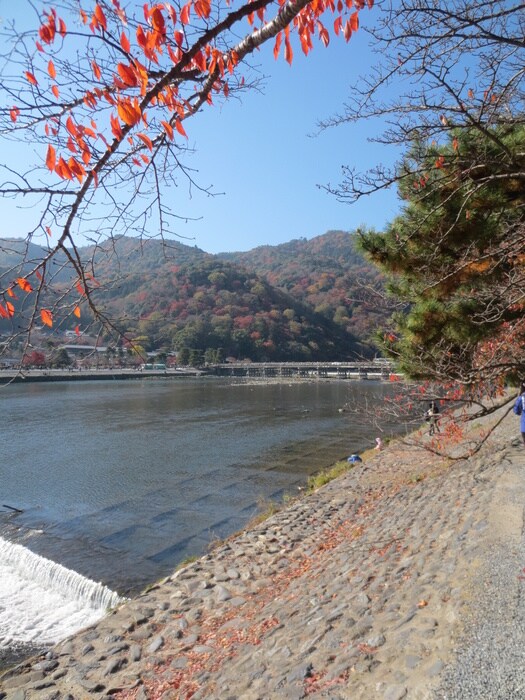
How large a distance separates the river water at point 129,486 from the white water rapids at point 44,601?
31mm

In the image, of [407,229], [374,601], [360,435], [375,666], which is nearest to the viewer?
[375,666]

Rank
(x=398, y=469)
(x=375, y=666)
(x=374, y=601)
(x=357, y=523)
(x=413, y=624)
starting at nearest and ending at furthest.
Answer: (x=375, y=666) → (x=413, y=624) → (x=374, y=601) → (x=357, y=523) → (x=398, y=469)

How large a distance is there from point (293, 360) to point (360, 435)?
235ft

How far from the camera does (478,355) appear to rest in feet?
24.0

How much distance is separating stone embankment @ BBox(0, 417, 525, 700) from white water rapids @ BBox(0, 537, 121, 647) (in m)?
1.18

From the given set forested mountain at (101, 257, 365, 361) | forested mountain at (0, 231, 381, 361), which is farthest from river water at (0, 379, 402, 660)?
forested mountain at (101, 257, 365, 361)

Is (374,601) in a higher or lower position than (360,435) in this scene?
higher

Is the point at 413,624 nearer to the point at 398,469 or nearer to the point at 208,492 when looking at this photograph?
the point at 398,469

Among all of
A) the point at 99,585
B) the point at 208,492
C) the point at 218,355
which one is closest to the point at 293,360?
the point at 218,355

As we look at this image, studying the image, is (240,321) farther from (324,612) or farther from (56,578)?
(324,612)

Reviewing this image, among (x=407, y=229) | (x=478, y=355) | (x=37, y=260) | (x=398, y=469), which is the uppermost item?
(x=407, y=229)

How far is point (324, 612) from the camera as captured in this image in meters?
5.03

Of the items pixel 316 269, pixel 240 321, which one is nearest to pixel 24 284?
pixel 240 321

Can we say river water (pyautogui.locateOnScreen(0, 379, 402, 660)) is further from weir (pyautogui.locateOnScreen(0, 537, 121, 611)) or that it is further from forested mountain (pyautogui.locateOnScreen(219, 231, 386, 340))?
forested mountain (pyautogui.locateOnScreen(219, 231, 386, 340))
